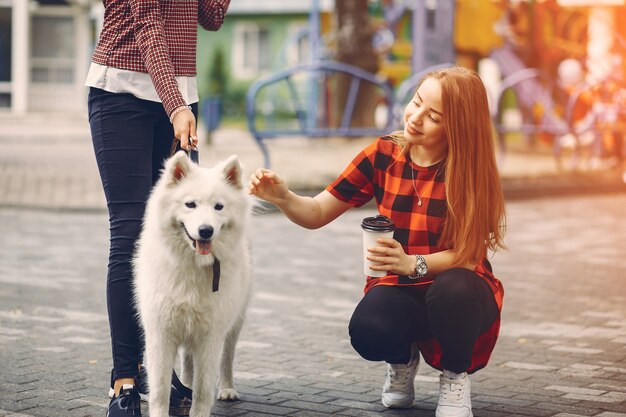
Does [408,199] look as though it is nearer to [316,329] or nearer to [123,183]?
[123,183]

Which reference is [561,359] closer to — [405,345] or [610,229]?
[405,345]

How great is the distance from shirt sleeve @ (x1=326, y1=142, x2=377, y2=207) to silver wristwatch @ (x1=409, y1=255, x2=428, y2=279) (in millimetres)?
536

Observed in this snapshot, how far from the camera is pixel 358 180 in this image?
4.77m

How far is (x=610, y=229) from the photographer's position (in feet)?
37.8

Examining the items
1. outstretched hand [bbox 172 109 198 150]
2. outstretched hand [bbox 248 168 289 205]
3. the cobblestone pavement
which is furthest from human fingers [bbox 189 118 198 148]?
the cobblestone pavement

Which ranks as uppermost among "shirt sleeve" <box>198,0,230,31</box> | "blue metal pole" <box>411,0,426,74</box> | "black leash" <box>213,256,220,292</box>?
"blue metal pole" <box>411,0,426,74</box>

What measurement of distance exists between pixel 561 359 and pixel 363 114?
13.7 m

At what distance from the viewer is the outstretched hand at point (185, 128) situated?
13.8ft

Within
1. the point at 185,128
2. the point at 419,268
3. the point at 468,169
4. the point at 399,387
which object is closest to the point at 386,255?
the point at 419,268

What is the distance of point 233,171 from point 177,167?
225mm

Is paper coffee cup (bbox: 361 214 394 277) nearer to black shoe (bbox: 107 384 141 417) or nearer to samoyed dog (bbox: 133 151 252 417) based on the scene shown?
samoyed dog (bbox: 133 151 252 417)

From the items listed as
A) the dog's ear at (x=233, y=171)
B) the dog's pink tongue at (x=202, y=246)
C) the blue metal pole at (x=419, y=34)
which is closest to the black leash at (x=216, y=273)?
the dog's pink tongue at (x=202, y=246)

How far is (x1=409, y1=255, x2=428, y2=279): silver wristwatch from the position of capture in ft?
14.4

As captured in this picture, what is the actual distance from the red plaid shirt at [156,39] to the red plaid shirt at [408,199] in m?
0.87
